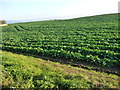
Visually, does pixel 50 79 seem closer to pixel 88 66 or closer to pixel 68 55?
pixel 88 66

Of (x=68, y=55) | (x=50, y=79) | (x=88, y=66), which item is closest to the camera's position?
(x=50, y=79)

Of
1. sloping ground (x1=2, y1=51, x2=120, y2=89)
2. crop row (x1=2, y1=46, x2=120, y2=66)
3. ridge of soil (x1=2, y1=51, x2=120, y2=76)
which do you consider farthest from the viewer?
crop row (x1=2, y1=46, x2=120, y2=66)

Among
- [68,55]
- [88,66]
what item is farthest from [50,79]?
[68,55]

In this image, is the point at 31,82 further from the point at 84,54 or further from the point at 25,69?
the point at 84,54

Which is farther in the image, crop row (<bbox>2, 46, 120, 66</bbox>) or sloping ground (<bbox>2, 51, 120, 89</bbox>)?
crop row (<bbox>2, 46, 120, 66</bbox>)

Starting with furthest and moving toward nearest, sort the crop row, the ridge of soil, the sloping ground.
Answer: the crop row → the ridge of soil → the sloping ground

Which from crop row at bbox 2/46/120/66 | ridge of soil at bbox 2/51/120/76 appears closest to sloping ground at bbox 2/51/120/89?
ridge of soil at bbox 2/51/120/76

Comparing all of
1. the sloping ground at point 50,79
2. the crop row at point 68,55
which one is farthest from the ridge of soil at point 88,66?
the sloping ground at point 50,79

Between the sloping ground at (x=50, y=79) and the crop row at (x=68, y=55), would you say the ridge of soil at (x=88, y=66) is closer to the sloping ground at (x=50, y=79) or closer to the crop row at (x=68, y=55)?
the crop row at (x=68, y=55)

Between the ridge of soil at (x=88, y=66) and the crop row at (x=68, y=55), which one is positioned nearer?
the ridge of soil at (x=88, y=66)

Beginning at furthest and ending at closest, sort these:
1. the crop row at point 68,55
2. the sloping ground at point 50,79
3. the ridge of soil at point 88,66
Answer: the crop row at point 68,55 → the ridge of soil at point 88,66 → the sloping ground at point 50,79

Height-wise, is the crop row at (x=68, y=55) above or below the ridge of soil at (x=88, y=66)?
above

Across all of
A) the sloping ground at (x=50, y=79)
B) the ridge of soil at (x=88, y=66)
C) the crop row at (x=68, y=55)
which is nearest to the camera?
the sloping ground at (x=50, y=79)

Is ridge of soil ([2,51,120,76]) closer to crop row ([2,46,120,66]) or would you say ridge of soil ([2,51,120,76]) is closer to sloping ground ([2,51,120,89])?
crop row ([2,46,120,66])
